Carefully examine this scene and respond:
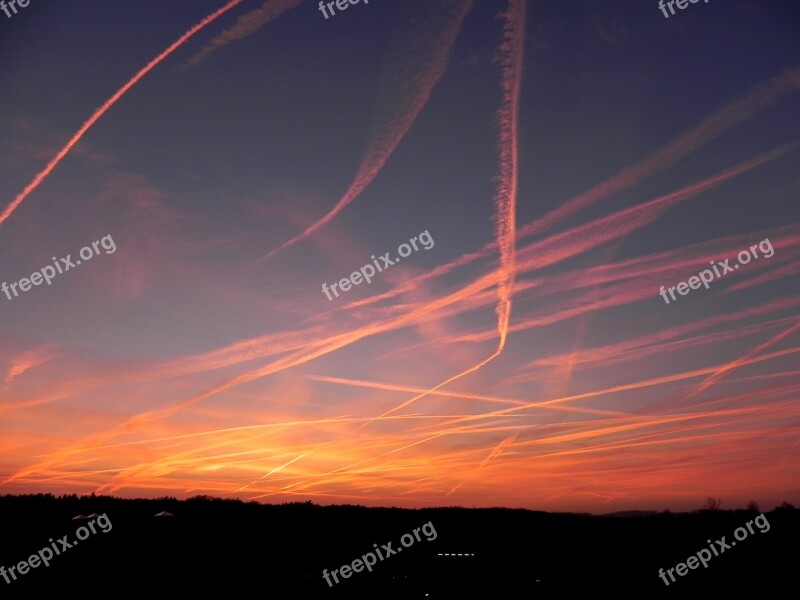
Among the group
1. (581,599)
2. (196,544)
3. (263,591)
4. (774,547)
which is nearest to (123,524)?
(196,544)

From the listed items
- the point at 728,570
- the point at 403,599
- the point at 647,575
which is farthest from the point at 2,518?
the point at 728,570

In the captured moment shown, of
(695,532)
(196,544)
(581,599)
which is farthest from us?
(695,532)

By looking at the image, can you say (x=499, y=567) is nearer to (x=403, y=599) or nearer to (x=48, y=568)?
(x=403, y=599)

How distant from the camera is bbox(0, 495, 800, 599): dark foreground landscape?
21.0 metres

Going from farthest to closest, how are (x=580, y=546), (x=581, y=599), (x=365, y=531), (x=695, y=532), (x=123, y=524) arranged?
(x=695, y=532) < (x=365, y=531) < (x=580, y=546) < (x=123, y=524) < (x=581, y=599)

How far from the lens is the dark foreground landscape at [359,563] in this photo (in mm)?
21000

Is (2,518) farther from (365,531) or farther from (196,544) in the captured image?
(365,531)

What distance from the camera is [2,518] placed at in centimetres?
3738

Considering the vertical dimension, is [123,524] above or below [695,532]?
above

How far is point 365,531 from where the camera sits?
4206 cm

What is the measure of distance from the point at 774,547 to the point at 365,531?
1085 inches

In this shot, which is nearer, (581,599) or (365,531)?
(581,599)

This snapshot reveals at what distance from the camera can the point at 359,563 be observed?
23.2 metres

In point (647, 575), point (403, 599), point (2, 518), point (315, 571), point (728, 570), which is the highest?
point (2, 518)
